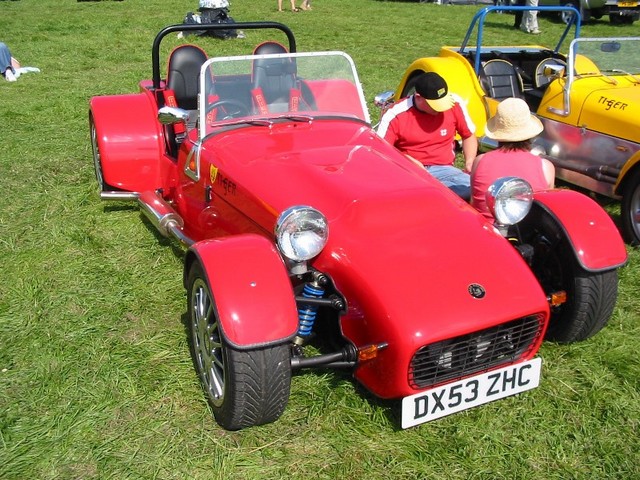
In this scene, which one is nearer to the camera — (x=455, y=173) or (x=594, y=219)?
(x=594, y=219)

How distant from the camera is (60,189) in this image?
5.97 metres

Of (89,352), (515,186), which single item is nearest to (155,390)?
(89,352)

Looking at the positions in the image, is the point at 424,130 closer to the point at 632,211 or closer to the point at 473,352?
the point at 632,211

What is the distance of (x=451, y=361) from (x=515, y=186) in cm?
102

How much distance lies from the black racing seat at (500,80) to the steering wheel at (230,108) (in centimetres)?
363

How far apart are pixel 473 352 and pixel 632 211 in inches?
117

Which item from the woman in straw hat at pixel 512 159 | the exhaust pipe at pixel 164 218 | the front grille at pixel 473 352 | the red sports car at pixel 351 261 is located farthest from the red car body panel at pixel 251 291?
the woman in straw hat at pixel 512 159

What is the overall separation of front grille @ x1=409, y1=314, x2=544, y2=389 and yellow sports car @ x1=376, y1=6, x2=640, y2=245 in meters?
2.33

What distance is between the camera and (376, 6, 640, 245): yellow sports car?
5.63m

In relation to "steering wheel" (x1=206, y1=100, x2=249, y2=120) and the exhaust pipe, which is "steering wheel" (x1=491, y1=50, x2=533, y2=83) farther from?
the exhaust pipe

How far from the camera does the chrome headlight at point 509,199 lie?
3371mm

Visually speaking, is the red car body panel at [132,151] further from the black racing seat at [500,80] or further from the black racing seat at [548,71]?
the black racing seat at [548,71]

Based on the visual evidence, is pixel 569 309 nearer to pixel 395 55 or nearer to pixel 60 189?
pixel 60 189

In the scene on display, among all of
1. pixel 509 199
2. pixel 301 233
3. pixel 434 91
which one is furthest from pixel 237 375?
pixel 434 91
